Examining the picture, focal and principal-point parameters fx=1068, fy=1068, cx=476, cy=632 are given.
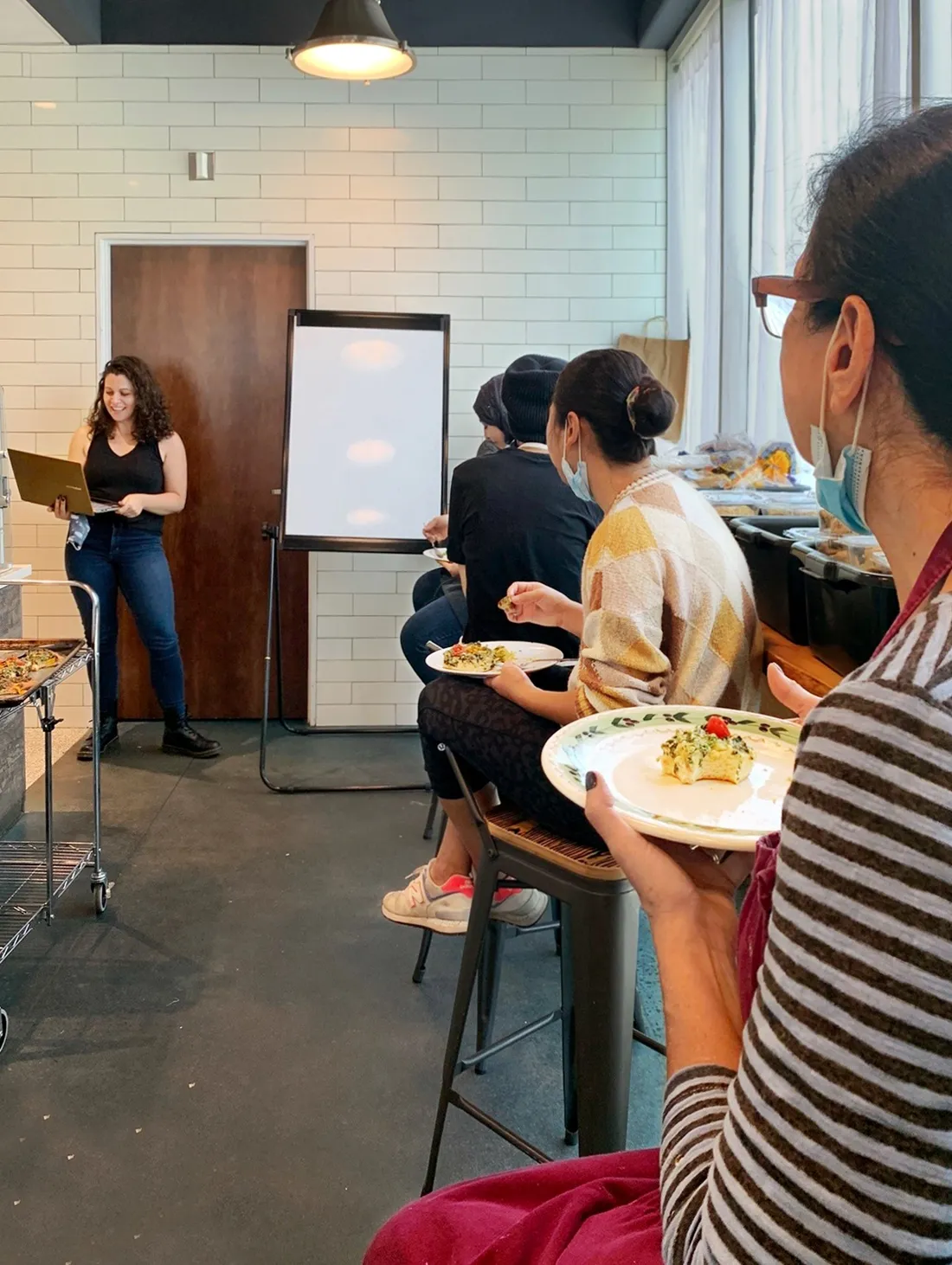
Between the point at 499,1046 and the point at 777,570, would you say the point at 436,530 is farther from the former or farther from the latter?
the point at 499,1046

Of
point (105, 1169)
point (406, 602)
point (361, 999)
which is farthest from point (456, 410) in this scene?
point (105, 1169)

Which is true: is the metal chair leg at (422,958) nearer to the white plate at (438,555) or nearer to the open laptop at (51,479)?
the white plate at (438,555)

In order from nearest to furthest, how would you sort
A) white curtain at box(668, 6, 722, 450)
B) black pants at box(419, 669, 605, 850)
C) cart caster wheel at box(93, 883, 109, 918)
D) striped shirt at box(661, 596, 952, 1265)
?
1. striped shirt at box(661, 596, 952, 1265)
2. black pants at box(419, 669, 605, 850)
3. cart caster wheel at box(93, 883, 109, 918)
4. white curtain at box(668, 6, 722, 450)

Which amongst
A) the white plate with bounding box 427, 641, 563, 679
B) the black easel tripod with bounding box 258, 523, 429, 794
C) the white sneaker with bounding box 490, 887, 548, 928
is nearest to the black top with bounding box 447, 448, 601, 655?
the white plate with bounding box 427, 641, 563, 679

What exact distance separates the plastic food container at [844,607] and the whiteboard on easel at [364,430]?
2.44 meters

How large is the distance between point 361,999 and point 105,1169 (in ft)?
2.33

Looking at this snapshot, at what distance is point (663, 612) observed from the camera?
→ 1722mm

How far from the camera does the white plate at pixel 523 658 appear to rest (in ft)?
6.98

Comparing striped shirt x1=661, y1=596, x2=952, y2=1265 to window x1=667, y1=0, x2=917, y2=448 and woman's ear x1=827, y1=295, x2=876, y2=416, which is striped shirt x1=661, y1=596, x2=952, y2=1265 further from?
window x1=667, y1=0, x2=917, y2=448

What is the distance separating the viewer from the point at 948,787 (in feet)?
1.80

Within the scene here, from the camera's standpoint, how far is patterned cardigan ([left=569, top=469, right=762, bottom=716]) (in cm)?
169

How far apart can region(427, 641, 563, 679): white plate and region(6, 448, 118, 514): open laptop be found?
1.55m

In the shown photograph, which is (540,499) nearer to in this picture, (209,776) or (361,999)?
(361,999)

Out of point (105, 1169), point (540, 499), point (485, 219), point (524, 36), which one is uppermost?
point (524, 36)
